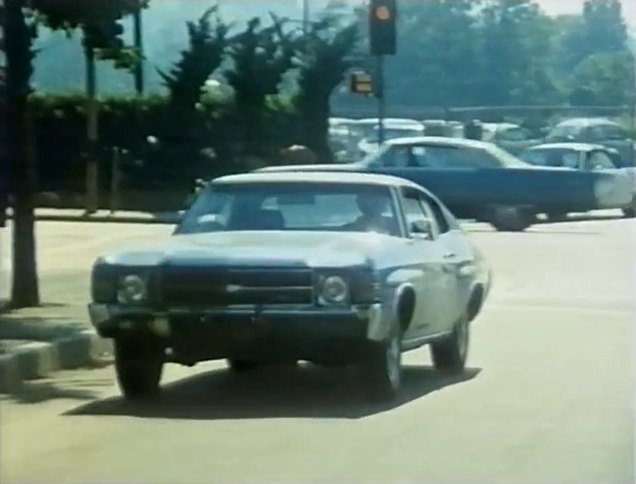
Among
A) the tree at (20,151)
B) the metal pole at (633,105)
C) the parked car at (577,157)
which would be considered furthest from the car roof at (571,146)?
the tree at (20,151)

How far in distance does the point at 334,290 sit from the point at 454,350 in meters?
0.58

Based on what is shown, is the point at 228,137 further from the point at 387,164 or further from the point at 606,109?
the point at 606,109

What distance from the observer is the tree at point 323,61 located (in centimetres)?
758

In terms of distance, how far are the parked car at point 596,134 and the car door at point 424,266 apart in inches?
24.3

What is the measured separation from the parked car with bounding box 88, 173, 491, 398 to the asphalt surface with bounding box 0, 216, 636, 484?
0.36 ft

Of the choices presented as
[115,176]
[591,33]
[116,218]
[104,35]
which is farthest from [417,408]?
[104,35]

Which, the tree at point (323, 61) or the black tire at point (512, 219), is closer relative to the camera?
the tree at point (323, 61)

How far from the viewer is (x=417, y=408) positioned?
7836mm

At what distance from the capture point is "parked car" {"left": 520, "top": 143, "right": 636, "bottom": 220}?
768cm

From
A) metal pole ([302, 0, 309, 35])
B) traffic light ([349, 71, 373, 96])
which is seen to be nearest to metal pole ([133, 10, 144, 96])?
metal pole ([302, 0, 309, 35])

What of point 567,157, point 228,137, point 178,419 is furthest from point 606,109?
point 178,419

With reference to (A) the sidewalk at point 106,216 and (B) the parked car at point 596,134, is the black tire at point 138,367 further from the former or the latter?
(B) the parked car at point 596,134

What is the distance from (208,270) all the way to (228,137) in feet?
1.90

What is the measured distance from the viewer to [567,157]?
7840 mm
